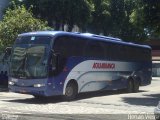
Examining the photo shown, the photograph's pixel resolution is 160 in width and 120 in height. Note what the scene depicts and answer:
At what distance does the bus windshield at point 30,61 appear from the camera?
19.9 m

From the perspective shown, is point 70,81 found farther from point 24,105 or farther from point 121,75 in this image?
point 121,75

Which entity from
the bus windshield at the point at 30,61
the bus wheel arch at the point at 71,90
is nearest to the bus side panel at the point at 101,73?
the bus wheel arch at the point at 71,90

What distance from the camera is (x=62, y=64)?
67.4 ft

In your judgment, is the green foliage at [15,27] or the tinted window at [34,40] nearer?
the tinted window at [34,40]

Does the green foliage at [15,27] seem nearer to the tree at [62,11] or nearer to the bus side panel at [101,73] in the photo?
the tree at [62,11]

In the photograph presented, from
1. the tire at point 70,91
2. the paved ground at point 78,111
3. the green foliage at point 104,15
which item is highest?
the green foliage at point 104,15

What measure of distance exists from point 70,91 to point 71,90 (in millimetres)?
125

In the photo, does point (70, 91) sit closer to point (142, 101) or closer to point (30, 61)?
point (30, 61)

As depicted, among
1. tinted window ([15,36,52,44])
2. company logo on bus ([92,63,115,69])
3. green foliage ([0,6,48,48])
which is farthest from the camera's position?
green foliage ([0,6,48,48])

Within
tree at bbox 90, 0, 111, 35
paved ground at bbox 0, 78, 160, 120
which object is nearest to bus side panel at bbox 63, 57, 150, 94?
paved ground at bbox 0, 78, 160, 120

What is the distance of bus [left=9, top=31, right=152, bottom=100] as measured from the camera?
19.9m

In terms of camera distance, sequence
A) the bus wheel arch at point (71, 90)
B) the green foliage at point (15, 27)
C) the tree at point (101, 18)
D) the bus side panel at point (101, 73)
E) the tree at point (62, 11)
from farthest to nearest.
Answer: the tree at point (101, 18) < the tree at point (62, 11) < the green foliage at point (15, 27) < the bus side panel at point (101, 73) < the bus wheel arch at point (71, 90)

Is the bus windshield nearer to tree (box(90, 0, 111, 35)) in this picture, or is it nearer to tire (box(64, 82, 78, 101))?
tire (box(64, 82, 78, 101))

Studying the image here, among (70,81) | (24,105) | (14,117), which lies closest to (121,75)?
(70,81)
